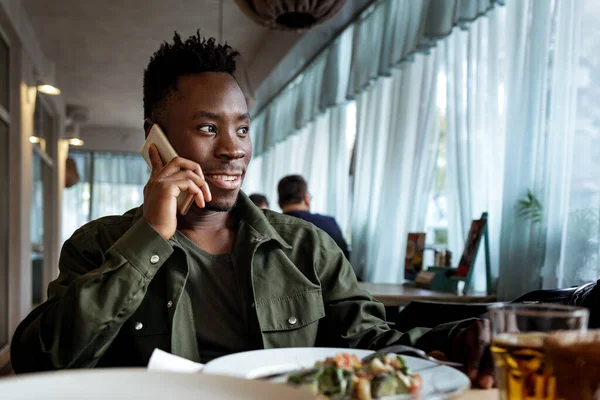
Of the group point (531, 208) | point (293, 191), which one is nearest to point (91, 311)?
point (531, 208)

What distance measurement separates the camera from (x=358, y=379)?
680 mm

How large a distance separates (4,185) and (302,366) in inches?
203

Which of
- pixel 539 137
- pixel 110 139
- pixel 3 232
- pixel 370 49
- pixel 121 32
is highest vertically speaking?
pixel 121 32

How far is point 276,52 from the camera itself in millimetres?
6484

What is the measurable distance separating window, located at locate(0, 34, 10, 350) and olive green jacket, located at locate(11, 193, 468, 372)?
4.30m

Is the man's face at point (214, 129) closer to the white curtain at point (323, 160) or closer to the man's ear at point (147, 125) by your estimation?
the man's ear at point (147, 125)

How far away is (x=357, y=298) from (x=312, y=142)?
5368 mm

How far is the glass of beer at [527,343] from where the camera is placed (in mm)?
597

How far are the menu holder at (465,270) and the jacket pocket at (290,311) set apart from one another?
6.23 ft

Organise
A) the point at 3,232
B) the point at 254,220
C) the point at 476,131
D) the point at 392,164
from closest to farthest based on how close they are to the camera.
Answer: the point at 254,220 < the point at 476,131 < the point at 392,164 < the point at 3,232

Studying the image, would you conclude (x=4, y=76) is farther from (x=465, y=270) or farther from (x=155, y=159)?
(x=155, y=159)

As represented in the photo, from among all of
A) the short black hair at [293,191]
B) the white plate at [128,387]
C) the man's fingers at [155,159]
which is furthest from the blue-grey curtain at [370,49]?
the white plate at [128,387]

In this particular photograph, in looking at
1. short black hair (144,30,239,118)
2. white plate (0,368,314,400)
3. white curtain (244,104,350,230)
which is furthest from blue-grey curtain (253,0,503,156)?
white plate (0,368,314,400)

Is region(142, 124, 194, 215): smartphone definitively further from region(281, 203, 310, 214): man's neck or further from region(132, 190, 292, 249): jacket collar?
region(281, 203, 310, 214): man's neck
